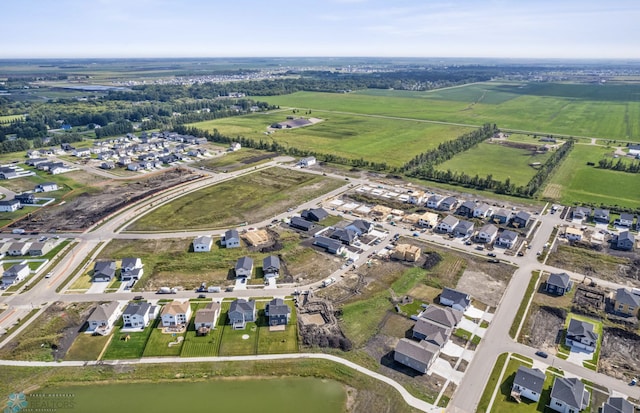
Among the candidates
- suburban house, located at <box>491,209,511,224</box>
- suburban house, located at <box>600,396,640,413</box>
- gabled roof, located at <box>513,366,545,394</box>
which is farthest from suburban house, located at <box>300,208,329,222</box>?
suburban house, located at <box>600,396,640,413</box>

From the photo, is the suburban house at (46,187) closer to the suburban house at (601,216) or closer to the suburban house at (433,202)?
the suburban house at (433,202)

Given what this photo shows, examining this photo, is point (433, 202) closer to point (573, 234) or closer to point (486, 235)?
point (486, 235)

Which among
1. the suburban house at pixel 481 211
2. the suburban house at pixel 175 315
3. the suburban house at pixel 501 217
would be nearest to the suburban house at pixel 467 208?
the suburban house at pixel 481 211

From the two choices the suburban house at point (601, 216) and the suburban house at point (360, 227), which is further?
the suburban house at point (601, 216)

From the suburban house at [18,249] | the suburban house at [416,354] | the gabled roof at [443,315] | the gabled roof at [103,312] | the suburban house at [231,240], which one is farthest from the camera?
the suburban house at [231,240]

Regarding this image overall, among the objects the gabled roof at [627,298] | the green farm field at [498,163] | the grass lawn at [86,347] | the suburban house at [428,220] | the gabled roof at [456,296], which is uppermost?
the green farm field at [498,163]

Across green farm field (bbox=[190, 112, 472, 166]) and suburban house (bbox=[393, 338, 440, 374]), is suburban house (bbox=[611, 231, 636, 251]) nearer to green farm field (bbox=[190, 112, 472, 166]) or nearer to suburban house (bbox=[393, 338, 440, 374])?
suburban house (bbox=[393, 338, 440, 374])

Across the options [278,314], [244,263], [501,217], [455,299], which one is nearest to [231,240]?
[244,263]
